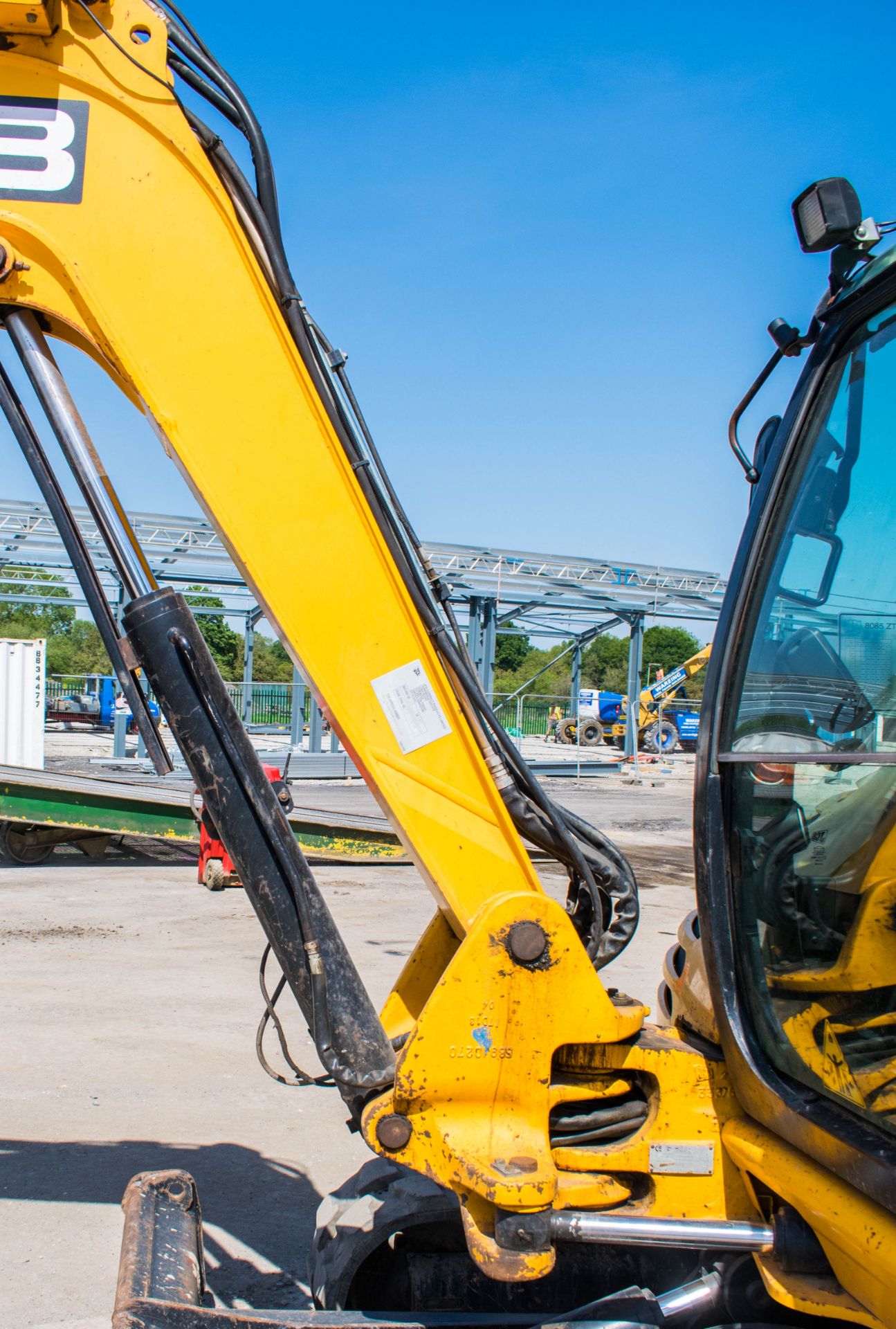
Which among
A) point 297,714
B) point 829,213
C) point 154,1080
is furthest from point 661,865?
point 829,213

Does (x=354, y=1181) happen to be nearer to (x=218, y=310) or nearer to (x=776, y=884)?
(x=776, y=884)

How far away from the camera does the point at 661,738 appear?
27.7m

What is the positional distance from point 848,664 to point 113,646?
1.63 m

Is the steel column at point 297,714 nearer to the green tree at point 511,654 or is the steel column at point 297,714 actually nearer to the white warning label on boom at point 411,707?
the white warning label on boom at point 411,707

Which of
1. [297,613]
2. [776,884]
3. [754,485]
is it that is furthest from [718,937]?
[297,613]

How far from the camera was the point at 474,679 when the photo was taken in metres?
2.52

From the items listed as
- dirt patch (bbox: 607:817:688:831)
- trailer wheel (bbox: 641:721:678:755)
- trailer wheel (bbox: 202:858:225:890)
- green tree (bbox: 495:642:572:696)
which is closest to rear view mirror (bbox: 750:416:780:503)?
trailer wheel (bbox: 202:858:225:890)

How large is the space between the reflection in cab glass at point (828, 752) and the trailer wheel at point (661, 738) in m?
24.8

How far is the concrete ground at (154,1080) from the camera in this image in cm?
337

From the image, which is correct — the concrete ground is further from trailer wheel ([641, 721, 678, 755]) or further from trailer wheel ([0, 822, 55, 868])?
trailer wheel ([641, 721, 678, 755])

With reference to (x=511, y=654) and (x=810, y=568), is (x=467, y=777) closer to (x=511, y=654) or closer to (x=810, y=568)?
(x=810, y=568)

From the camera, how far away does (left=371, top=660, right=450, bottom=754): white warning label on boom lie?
2.37m

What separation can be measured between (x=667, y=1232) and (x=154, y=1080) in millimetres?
3371

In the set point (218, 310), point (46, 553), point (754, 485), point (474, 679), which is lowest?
point (474, 679)
